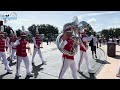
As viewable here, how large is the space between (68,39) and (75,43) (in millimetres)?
293

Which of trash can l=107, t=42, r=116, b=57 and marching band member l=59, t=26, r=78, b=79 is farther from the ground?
marching band member l=59, t=26, r=78, b=79

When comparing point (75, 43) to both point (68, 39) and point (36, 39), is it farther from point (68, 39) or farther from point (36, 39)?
point (36, 39)

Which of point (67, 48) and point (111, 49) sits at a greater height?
point (67, 48)

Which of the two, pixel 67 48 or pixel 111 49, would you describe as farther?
pixel 111 49

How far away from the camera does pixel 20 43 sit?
992 cm

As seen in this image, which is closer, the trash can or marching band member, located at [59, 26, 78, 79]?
marching band member, located at [59, 26, 78, 79]

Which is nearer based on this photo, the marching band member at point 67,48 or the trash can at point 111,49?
the marching band member at point 67,48

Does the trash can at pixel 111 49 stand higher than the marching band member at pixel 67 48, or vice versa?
the marching band member at pixel 67 48
